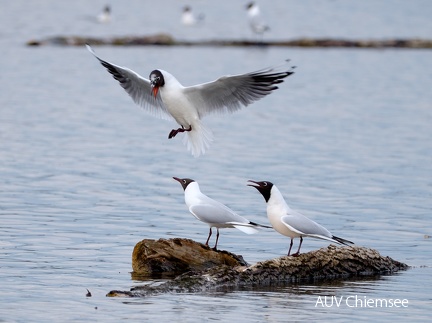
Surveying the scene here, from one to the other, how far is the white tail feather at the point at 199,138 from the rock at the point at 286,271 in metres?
2.42

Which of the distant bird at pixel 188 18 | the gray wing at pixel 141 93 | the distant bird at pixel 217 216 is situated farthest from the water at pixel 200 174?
the distant bird at pixel 188 18

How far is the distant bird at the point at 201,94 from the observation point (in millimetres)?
11859

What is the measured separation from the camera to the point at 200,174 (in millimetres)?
16406

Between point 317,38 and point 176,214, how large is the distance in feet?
88.2

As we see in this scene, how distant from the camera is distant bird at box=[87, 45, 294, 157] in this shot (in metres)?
11.9

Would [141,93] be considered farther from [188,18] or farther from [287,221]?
[188,18]

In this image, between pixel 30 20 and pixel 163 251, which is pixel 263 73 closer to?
pixel 163 251

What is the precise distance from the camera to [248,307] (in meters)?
8.82

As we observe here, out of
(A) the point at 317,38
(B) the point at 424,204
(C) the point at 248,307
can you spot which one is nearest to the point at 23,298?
(C) the point at 248,307

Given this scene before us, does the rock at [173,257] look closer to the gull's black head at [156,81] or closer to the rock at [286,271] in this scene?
the rock at [286,271]

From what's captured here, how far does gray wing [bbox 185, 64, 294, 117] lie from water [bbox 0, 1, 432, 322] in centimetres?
147

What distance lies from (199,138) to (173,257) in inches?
103

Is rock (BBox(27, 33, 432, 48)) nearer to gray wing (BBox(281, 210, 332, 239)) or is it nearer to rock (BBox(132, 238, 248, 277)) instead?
rock (BBox(132, 238, 248, 277))

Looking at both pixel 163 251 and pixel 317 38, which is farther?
pixel 317 38
